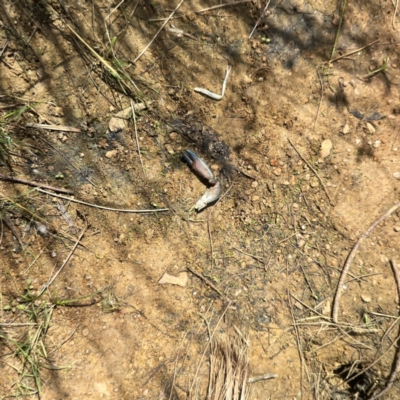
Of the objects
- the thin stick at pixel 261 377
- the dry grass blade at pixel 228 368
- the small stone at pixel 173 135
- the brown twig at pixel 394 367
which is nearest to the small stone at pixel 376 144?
the brown twig at pixel 394 367

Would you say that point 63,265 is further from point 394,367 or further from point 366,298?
point 394,367

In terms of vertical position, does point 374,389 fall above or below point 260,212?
below

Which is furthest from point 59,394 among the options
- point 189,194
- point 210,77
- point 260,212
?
point 210,77

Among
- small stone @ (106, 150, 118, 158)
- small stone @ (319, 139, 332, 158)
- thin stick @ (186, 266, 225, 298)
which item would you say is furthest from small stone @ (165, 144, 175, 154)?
small stone @ (319, 139, 332, 158)

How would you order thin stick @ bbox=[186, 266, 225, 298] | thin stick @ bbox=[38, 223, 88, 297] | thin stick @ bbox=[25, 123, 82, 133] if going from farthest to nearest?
thin stick @ bbox=[186, 266, 225, 298] → thin stick @ bbox=[38, 223, 88, 297] → thin stick @ bbox=[25, 123, 82, 133]

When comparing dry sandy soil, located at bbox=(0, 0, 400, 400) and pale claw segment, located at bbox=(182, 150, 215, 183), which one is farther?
pale claw segment, located at bbox=(182, 150, 215, 183)

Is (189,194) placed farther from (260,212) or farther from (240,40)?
(240,40)

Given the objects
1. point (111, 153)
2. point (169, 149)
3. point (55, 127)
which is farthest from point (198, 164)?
point (55, 127)

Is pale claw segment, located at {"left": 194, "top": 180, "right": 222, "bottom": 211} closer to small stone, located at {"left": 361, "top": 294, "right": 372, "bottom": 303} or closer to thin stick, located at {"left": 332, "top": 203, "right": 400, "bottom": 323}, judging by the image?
thin stick, located at {"left": 332, "top": 203, "right": 400, "bottom": 323}
